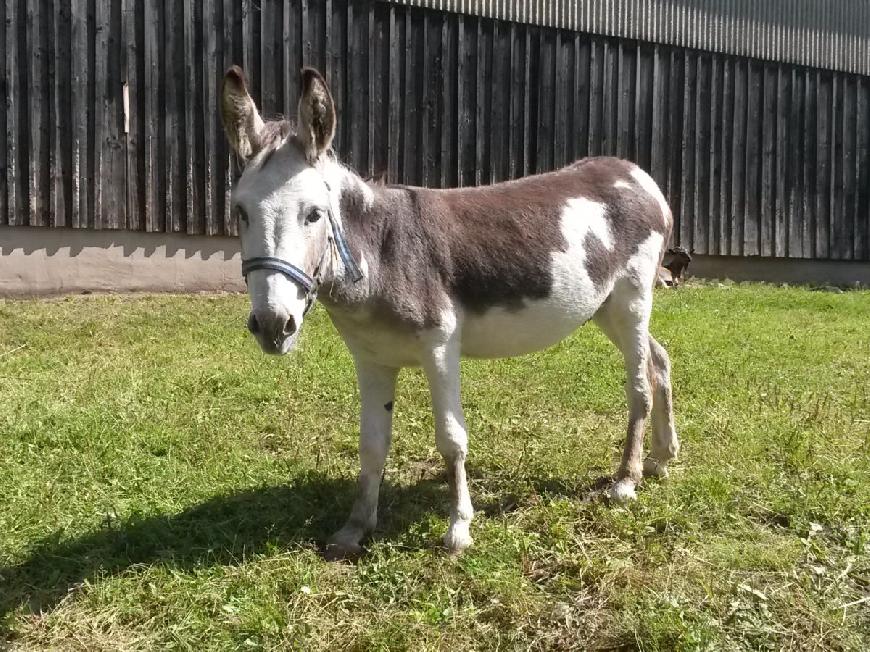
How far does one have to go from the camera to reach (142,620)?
11.5 ft

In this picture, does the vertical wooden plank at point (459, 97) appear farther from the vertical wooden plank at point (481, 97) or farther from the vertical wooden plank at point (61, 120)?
the vertical wooden plank at point (61, 120)

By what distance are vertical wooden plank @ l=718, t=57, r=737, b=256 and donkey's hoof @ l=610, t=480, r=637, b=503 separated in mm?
11884

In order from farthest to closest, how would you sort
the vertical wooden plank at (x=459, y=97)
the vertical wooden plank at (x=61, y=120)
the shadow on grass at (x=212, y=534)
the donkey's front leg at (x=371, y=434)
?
1. the vertical wooden plank at (x=459, y=97)
2. the vertical wooden plank at (x=61, y=120)
3. the donkey's front leg at (x=371, y=434)
4. the shadow on grass at (x=212, y=534)

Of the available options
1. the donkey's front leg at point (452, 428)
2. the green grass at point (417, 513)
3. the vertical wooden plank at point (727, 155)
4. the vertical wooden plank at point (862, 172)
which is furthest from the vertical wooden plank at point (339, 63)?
the vertical wooden plank at point (862, 172)

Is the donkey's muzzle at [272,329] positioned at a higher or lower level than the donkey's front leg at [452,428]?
higher

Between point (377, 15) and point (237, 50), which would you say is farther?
point (377, 15)

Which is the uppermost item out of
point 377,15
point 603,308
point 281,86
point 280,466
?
point 377,15

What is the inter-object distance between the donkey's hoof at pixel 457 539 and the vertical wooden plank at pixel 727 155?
12821 mm

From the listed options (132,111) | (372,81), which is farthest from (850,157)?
(132,111)

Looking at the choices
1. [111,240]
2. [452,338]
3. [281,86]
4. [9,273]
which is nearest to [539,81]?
[281,86]

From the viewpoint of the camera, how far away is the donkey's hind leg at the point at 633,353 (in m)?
4.74

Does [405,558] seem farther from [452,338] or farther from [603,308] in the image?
[603,308]

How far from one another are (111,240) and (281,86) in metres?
3.35

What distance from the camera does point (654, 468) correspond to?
16.5 feet
